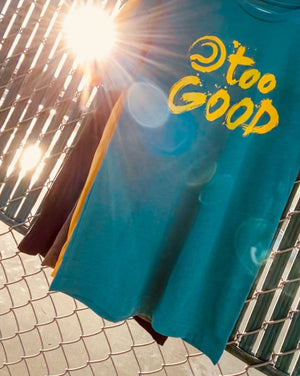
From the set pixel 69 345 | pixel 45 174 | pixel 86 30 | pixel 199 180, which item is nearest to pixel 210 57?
pixel 199 180

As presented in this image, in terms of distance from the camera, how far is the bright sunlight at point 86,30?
155cm

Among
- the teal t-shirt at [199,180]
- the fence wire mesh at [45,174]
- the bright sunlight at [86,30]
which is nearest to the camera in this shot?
the teal t-shirt at [199,180]

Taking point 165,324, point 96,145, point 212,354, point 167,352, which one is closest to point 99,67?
point 96,145

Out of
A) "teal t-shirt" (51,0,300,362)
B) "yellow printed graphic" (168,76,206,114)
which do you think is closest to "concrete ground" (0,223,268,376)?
"teal t-shirt" (51,0,300,362)

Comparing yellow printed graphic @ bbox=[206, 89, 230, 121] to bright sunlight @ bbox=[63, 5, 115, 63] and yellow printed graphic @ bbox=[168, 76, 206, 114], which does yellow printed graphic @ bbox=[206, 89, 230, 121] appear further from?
bright sunlight @ bbox=[63, 5, 115, 63]

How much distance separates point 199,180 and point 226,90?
0.24m

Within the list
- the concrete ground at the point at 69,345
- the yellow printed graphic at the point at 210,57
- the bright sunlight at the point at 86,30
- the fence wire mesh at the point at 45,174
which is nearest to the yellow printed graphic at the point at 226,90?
the yellow printed graphic at the point at 210,57

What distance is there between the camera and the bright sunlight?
1.55 m

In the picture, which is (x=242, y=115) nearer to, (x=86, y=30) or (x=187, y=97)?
(x=187, y=97)

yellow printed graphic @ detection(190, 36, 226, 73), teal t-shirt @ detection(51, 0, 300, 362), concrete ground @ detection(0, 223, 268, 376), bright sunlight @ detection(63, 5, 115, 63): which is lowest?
concrete ground @ detection(0, 223, 268, 376)

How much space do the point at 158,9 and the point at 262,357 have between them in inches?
41.4

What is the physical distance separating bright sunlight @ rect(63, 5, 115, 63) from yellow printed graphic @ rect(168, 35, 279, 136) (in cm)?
39

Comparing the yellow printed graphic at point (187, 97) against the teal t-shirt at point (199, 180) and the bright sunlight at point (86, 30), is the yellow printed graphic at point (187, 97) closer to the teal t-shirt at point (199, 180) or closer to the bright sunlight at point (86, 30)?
the teal t-shirt at point (199, 180)

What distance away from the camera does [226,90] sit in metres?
1.19
